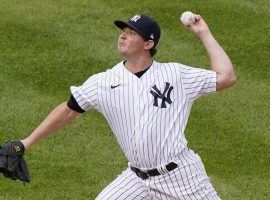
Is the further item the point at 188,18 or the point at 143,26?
the point at 143,26

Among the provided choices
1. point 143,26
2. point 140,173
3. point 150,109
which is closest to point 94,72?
point 143,26

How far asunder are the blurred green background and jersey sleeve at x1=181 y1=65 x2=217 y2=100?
2423 millimetres

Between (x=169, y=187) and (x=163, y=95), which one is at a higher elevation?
(x=163, y=95)

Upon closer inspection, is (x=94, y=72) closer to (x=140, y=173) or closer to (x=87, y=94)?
(x=87, y=94)

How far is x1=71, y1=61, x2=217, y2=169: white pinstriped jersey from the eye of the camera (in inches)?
301

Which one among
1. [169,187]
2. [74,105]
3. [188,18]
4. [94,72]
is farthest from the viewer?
[94,72]

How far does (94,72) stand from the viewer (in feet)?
42.5

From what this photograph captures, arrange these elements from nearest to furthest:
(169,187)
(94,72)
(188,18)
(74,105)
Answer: (188,18) < (169,187) < (74,105) < (94,72)

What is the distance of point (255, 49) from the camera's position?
13703 mm

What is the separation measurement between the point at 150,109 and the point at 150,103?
5cm

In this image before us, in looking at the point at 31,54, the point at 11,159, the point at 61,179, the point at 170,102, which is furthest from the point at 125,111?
the point at 31,54

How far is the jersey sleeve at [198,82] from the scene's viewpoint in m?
7.73

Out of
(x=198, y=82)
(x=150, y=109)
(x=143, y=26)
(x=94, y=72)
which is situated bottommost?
(x=94, y=72)

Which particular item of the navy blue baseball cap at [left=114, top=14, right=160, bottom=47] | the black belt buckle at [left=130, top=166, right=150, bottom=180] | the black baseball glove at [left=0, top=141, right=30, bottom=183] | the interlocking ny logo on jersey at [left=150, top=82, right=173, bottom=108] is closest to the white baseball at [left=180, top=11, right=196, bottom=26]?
the navy blue baseball cap at [left=114, top=14, right=160, bottom=47]
